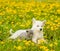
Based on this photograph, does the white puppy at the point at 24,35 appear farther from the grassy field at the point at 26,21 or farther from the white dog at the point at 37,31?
the grassy field at the point at 26,21

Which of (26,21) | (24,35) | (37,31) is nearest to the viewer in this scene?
(37,31)

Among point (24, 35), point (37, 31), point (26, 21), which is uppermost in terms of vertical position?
point (37, 31)

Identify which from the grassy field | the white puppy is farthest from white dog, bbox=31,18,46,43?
the grassy field

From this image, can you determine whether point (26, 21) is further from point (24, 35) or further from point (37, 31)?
point (37, 31)

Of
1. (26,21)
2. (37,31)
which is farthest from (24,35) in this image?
(26,21)

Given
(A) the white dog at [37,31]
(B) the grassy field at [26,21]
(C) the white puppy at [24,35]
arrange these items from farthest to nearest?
(C) the white puppy at [24,35] → (A) the white dog at [37,31] → (B) the grassy field at [26,21]

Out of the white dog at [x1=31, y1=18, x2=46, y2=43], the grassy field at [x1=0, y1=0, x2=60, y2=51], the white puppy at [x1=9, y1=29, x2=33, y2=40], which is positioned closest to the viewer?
the grassy field at [x1=0, y1=0, x2=60, y2=51]

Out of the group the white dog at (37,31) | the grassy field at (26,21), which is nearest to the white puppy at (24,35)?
the white dog at (37,31)

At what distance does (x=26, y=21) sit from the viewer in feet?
39.1

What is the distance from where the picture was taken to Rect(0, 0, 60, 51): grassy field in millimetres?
8217

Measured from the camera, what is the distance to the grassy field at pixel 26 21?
27.0 feet

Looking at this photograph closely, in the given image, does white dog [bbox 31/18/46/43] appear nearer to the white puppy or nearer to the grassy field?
the white puppy

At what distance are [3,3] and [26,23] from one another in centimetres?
446

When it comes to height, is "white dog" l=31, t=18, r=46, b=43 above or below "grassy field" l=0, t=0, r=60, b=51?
above
